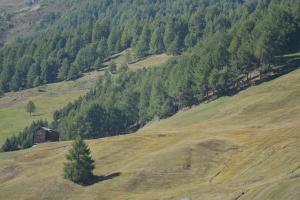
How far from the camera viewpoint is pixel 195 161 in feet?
387

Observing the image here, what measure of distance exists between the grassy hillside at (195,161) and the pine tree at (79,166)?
1.64 meters

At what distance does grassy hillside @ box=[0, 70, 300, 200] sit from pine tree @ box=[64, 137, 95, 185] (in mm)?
1641

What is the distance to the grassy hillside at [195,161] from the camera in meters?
99.8

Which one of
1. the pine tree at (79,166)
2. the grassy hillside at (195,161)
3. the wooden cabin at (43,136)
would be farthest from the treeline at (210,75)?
the pine tree at (79,166)

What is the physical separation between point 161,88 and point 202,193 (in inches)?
4031

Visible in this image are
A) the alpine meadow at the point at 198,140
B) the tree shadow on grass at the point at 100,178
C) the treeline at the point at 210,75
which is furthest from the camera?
the treeline at the point at 210,75

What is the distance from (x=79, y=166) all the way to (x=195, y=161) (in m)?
19.2

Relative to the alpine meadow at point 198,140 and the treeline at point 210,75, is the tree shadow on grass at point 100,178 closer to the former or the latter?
the alpine meadow at point 198,140

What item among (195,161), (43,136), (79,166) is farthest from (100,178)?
(43,136)

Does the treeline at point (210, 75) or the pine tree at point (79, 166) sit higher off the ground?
the treeline at point (210, 75)

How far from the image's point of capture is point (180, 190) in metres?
104

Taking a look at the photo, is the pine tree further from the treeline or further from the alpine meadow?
the treeline

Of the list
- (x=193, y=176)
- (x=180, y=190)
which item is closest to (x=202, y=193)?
(x=180, y=190)

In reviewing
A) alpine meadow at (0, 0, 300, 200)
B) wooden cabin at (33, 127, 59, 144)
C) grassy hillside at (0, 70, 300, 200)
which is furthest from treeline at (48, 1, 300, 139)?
grassy hillside at (0, 70, 300, 200)
